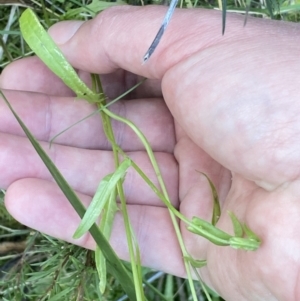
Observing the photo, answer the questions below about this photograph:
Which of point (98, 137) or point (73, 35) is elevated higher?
point (73, 35)

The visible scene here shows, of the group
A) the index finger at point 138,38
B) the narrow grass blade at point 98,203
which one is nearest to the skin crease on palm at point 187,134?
the index finger at point 138,38

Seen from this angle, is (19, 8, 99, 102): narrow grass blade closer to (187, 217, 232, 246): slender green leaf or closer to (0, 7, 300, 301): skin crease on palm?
(0, 7, 300, 301): skin crease on palm

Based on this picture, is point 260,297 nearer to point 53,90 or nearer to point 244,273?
point 244,273

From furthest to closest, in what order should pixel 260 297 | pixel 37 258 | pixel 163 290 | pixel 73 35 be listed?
1. pixel 163 290
2. pixel 37 258
3. pixel 73 35
4. pixel 260 297

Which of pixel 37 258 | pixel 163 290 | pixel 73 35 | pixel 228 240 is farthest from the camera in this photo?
pixel 163 290

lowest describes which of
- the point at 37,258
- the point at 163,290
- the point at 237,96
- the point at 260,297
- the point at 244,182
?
the point at 163,290

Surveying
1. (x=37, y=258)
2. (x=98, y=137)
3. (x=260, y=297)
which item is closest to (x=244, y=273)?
(x=260, y=297)

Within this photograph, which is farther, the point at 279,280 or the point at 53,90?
the point at 53,90

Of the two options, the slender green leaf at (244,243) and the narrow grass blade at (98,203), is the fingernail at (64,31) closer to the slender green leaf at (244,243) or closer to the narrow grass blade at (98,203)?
the narrow grass blade at (98,203)
